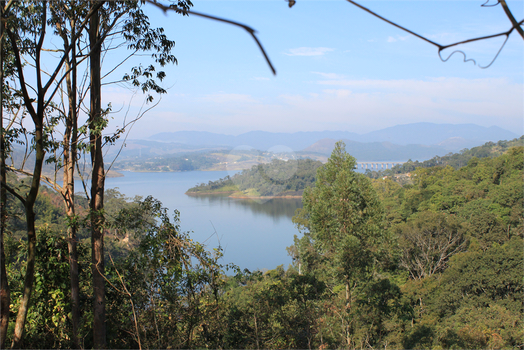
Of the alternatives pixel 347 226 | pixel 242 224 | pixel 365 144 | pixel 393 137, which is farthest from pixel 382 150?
pixel 347 226

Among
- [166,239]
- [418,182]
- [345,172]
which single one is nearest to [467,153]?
[418,182]

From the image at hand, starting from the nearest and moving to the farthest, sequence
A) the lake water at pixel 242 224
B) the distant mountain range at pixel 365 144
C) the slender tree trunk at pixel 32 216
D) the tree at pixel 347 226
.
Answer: the slender tree trunk at pixel 32 216
the tree at pixel 347 226
the lake water at pixel 242 224
the distant mountain range at pixel 365 144

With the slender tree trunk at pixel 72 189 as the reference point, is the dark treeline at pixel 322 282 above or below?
below

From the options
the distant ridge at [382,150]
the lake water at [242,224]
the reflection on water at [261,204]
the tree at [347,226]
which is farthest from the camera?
the distant ridge at [382,150]

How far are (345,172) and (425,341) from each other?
9.71 feet

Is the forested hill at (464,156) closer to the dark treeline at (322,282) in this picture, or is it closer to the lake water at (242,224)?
the lake water at (242,224)

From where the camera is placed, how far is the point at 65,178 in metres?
2.48

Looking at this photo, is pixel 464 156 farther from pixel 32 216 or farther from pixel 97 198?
pixel 32 216

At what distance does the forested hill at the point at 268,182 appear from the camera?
3042 centimetres

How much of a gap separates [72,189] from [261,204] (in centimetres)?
2574

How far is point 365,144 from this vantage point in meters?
77.2

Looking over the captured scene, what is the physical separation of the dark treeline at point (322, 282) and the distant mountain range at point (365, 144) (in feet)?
154

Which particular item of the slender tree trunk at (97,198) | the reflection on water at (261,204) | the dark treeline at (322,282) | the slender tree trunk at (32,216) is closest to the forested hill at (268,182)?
the reflection on water at (261,204)

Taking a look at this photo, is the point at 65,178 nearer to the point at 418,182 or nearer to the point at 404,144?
the point at 418,182
